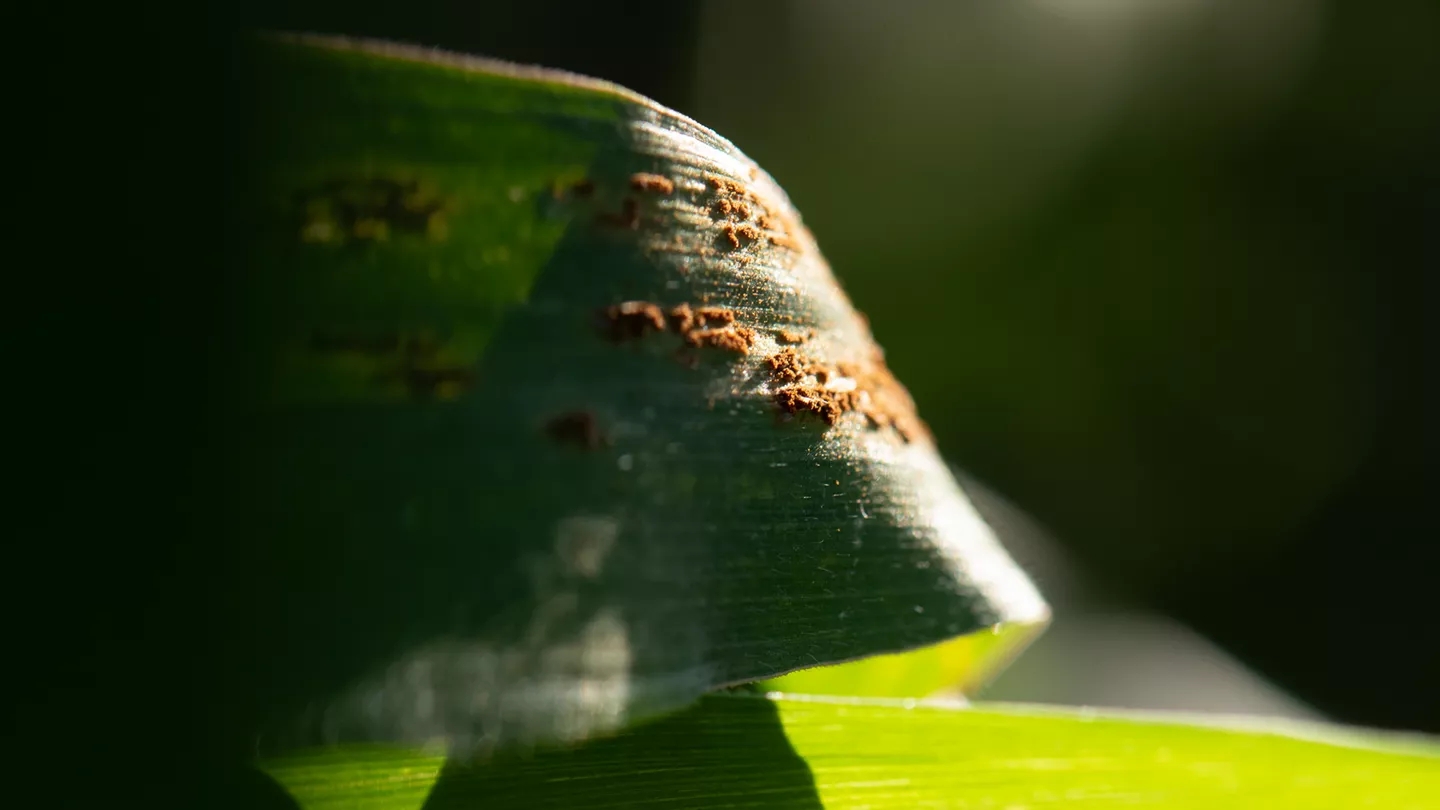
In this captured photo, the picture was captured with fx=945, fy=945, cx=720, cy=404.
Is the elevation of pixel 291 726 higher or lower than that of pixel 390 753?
higher

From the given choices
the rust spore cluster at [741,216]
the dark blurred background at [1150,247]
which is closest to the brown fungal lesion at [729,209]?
the rust spore cluster at [741,216]

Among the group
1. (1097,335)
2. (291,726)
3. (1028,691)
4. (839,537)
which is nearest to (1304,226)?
(1097,335)

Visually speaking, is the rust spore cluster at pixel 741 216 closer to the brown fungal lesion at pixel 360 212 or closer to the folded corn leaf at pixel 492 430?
the folded corn leaf at pixel 492 430

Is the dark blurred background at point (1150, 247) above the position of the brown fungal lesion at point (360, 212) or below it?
below

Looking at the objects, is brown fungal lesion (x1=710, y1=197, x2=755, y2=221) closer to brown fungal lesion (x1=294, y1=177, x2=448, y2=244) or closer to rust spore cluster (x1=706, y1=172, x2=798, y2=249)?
rust spore cluster (x1=706, y1=172, x2=798, y2=249)

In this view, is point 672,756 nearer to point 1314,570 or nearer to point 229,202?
point 229,202

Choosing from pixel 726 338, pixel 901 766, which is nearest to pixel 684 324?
pixel 726 338
